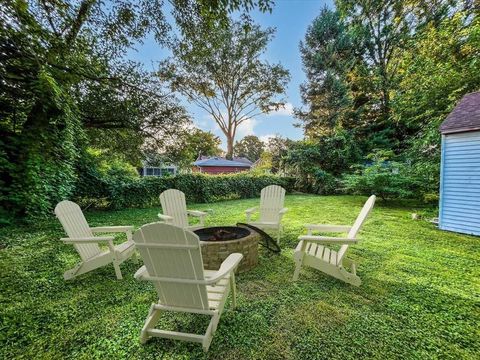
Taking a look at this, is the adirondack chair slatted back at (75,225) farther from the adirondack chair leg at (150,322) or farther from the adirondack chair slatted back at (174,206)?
the adirondack chair leg at (150,322)

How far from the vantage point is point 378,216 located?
7.00 meters

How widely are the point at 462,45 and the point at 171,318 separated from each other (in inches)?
485

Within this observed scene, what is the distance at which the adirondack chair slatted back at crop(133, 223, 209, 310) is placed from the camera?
1.68m

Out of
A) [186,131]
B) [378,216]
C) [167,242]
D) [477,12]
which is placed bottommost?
[378,216]

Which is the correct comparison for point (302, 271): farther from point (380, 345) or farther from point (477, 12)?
point (477, 12)

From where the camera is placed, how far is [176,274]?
1.75m

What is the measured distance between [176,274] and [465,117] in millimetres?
6589

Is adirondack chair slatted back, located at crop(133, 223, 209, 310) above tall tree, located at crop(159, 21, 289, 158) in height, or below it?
below

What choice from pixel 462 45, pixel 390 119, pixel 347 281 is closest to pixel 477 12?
pixel 462 45

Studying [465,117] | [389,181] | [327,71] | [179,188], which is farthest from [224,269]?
[327,71]

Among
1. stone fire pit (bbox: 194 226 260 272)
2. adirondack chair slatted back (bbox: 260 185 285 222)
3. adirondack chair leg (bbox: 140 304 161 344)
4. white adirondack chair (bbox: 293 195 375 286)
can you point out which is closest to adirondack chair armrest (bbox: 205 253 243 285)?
adirondack chair leg (bbox: 140 304 161 344)

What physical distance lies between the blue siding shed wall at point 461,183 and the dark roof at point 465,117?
0.16 metres

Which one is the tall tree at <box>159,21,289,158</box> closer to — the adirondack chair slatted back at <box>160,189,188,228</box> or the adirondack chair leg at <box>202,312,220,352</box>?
the adirondack chair slatted back at <box>160,189,188,228</box>

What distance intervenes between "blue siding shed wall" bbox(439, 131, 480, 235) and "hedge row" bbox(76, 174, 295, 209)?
800cm
